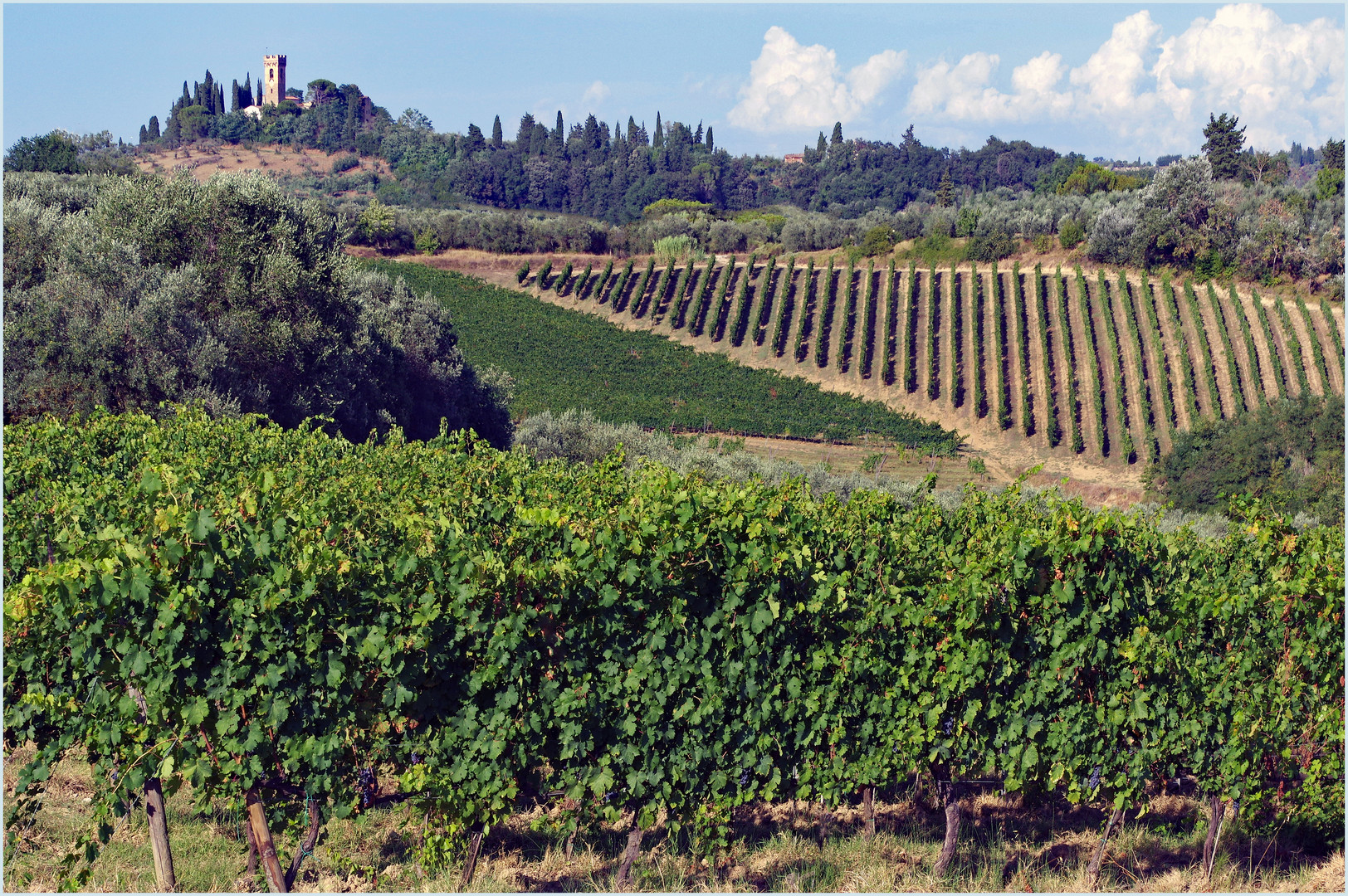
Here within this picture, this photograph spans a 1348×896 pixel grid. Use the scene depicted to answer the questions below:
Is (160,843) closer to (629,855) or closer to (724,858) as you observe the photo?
(629,855)

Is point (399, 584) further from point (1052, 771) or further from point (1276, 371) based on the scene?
point (1276, 371)

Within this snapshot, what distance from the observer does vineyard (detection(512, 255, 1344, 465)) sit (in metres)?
57.2

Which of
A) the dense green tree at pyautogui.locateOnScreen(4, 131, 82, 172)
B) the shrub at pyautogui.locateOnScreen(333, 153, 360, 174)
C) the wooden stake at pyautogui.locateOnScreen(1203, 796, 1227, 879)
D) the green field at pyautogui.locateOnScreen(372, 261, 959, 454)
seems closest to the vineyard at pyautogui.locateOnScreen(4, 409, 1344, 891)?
the wooden stake at pyautogui.locateOnScreen(1203, 796, 1227, 879)

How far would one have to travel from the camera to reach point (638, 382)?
6350cm

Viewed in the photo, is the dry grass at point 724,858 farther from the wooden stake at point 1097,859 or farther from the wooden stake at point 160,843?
the wooden stake at point 160,843

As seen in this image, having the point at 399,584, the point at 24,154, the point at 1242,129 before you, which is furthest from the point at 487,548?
the point at 1242,129

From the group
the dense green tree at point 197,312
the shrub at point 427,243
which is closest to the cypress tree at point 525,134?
the shrub at point 427,243

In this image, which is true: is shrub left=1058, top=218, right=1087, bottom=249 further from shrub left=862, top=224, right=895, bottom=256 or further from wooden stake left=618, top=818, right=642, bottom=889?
wooden stake left=618, top=818, right=642, bottom=889

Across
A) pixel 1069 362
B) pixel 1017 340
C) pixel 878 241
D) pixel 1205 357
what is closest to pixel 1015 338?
pixel 1017 340

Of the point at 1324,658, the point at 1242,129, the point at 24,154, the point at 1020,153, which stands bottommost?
the point at 1324,658

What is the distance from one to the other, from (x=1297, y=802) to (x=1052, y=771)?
2350 millimetres

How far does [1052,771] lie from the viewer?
7.49 meters

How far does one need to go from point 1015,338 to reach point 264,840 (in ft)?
218

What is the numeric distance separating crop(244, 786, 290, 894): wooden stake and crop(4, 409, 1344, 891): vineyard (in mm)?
28
